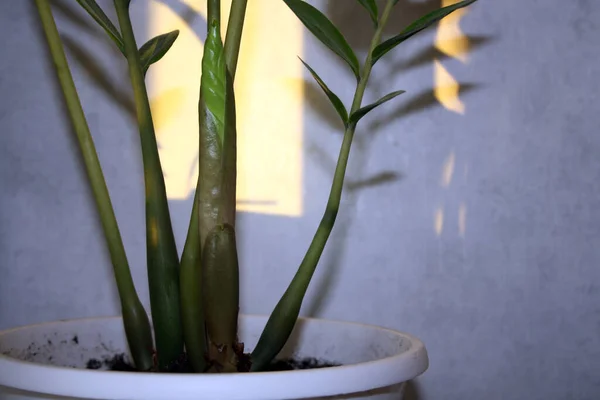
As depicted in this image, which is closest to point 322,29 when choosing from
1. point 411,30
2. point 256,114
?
point 411,30

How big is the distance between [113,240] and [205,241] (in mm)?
86

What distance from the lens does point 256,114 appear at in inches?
30.1

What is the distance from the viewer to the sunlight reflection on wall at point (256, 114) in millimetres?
764

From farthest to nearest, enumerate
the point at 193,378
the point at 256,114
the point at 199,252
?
1. the point at 256,114
2. the point at 199,252
3. the point at 193,378

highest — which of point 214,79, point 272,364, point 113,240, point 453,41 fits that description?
point 453,41

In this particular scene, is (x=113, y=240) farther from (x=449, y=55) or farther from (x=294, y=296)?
(x=449, y=55)

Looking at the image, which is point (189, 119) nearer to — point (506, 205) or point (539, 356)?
point (506, 205)

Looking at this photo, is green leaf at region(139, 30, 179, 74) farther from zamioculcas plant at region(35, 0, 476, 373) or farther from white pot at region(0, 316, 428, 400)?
white pot at region(0, 316, 428, 400)

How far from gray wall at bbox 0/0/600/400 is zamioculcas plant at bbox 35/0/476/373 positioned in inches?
10.7

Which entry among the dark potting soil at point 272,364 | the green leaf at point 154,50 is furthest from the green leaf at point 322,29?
the dark potting soil at point 272,364

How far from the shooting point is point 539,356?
766 mm

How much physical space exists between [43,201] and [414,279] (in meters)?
0.43

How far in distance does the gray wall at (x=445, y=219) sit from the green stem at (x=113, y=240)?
0.27 m

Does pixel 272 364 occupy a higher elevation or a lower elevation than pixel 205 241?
lower
